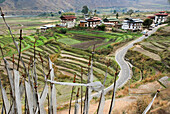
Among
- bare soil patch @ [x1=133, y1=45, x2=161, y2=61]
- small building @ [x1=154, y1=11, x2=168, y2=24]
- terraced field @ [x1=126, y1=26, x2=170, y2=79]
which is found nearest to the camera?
terraced field @ [x1=126, y1=26, x2=170, y2=79]

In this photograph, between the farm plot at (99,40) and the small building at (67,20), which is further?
the small building at (67,20)

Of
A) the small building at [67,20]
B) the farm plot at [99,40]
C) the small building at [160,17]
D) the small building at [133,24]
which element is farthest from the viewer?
the small building at [67,20]

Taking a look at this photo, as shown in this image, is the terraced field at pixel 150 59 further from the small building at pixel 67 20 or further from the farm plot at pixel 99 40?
the small building at pixel 67 20

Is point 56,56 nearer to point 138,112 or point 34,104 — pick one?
point 138,112

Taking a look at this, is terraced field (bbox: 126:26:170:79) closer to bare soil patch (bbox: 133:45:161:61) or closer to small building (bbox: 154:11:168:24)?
bare soil patch (bbox: 133:45:161:61)

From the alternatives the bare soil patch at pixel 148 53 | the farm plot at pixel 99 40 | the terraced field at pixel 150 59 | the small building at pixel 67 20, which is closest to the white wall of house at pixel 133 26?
the farm plot at pixel 99 40

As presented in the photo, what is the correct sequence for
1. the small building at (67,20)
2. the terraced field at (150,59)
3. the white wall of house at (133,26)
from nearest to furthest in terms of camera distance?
the terraced field at (150,59)
the white wall of house at (133,26)
the small building at (67,20)

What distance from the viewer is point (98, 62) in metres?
30.0

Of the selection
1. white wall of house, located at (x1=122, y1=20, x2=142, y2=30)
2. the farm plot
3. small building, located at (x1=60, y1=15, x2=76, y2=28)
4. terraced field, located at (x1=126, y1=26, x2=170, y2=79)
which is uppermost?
small building, located at (x1=60, y1=15, x2=76, y2=28)

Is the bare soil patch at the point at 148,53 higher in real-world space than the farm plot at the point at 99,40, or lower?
lower

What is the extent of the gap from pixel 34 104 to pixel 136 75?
2298 cm

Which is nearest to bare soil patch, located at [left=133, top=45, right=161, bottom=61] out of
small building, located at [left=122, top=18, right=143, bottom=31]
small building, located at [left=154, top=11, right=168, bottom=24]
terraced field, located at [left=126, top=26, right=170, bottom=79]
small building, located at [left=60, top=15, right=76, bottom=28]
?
terraced field, located at [left=126, top=26, right=170, bottom=79]

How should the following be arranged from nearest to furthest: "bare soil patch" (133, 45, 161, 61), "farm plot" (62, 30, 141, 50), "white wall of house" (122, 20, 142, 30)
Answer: "bare soil patch" (133, 45, 161, 61), "farm plot" (62, 30, 141, 50), "white wall of house" (122, 20, 142, 30)

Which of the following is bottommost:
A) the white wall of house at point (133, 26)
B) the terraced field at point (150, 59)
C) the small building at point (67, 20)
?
the terraced field at point (150, 59)
